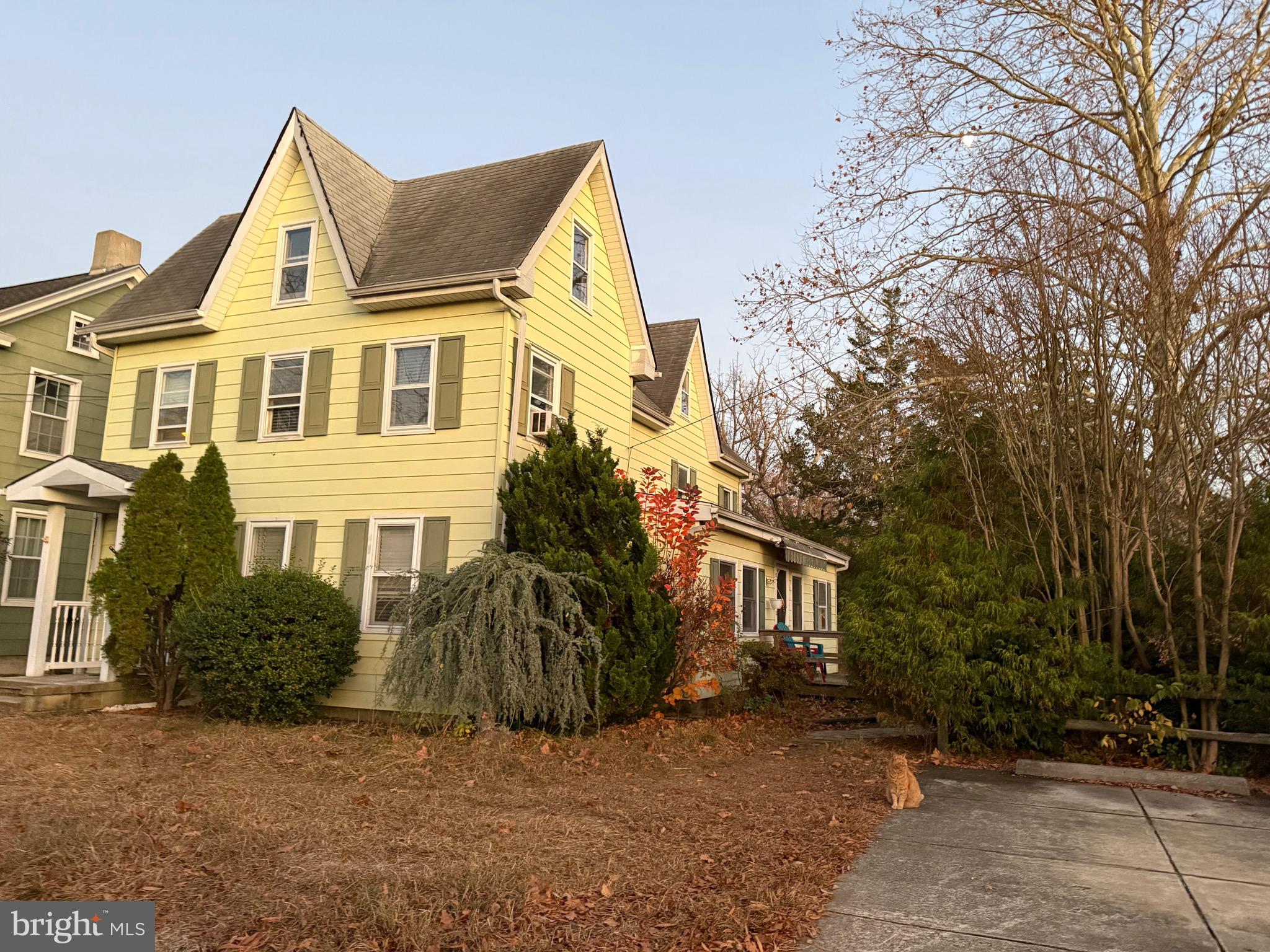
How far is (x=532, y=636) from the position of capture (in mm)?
9805

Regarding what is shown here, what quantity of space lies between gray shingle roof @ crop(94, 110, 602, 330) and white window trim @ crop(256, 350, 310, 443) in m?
1.66

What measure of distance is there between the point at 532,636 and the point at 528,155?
28.9ft

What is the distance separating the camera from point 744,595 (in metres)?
19.1

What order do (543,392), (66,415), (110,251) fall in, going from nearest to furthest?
(543,392) → (66,415) → (110,251)

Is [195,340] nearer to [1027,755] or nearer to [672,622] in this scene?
[672,622]

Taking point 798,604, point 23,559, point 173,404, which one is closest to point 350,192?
point 173,404

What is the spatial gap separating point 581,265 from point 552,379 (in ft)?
7.62

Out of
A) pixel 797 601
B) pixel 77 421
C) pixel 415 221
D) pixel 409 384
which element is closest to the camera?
pixel 409 384

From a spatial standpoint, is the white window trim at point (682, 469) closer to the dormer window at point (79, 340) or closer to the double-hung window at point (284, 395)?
the double-hung window at point (284, 395)

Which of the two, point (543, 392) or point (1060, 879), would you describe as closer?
point (1060, 879)

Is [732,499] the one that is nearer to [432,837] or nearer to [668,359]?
[668,359]

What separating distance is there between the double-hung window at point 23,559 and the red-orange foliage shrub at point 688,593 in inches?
472

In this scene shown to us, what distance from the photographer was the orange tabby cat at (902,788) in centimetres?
744

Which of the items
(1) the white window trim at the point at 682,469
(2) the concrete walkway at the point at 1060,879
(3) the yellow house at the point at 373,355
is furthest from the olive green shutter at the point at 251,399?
(2) the concrete walkway at the point at 1060,879
